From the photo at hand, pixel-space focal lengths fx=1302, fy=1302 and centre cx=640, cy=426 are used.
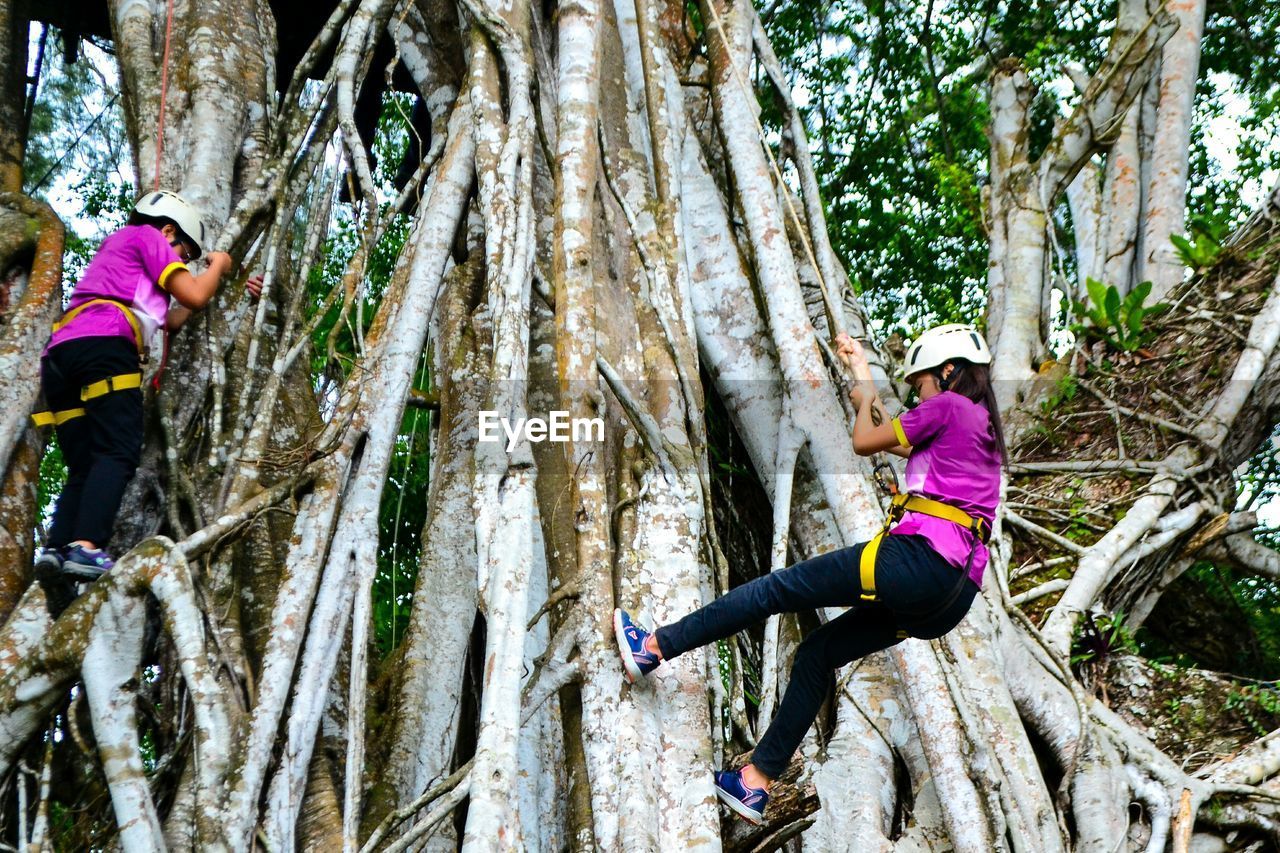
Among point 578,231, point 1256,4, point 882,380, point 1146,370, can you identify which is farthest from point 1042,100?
point 578,231

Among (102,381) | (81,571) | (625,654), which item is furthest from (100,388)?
(625,654)

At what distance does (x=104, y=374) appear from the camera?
3.54 m

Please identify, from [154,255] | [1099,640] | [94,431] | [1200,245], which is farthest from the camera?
[1200,245]

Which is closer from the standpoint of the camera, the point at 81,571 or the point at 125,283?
the point at 81,571

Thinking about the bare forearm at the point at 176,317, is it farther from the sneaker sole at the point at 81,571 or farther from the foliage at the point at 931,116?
the foliage at the point at 931,116

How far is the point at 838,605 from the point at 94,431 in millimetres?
2042

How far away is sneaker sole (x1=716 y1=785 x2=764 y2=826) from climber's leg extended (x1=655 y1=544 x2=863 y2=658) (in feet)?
1.31

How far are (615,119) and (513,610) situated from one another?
6.97ft

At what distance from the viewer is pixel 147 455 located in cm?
389

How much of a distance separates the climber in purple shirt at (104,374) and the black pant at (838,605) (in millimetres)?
1523

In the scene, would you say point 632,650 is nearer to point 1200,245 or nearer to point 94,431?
point 94,431

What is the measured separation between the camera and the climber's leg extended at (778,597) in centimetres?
318

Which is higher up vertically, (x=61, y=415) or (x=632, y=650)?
(x=61, y=415)

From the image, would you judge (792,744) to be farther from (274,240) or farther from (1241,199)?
(1241,199)
